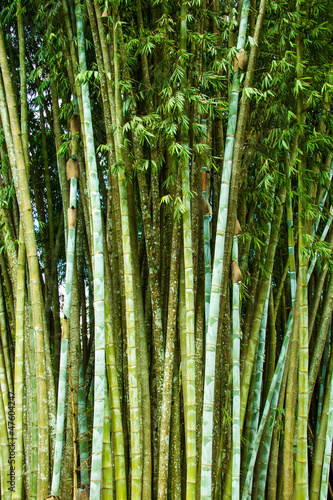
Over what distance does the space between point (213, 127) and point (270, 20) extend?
33.4 inches

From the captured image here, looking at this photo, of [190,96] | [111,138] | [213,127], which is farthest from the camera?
[213,127]

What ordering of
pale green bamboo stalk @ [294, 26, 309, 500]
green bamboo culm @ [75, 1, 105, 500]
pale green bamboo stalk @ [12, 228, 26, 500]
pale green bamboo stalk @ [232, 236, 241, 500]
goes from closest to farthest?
green bamboo culm @ [75, 1, 105, 500] < pale green bamboo stalk @ [232, 236, 241, 500] < pale green bamboo stalk @ [294, 26, 309, 500] < pale green bamboo stalk @ [12, 228, 26, 500]

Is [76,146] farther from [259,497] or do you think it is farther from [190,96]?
[259,497]

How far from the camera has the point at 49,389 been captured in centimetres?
308

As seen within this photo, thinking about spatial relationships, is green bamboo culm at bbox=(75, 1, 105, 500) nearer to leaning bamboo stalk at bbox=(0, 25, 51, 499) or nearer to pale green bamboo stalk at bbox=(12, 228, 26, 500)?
leaning bamboo stalk at bbox=(0, 25, 51, 499)

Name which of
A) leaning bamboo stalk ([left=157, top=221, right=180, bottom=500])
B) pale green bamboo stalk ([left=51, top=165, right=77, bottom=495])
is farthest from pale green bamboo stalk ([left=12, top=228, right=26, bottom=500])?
leaning bamboo stalk ([left=157, top=221, right=180, bottom=500])

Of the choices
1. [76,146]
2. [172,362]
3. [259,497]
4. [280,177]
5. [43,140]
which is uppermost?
[43,140]

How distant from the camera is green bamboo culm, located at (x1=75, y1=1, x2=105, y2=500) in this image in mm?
2357

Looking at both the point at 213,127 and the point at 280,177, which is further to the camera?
the point at 213,127

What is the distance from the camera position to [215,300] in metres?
2.47

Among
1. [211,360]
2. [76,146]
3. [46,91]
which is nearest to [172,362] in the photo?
[211,360]

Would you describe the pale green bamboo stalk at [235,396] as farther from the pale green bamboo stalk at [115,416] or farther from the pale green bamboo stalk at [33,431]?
the pale green bamboo stalk at [33,431]

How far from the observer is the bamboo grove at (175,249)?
2.59 metres

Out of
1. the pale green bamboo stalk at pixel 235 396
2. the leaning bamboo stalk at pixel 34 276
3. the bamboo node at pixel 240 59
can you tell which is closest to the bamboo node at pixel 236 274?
the pale green bamboo stalk at pixel 235 396
